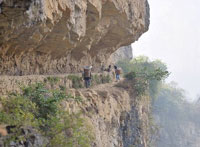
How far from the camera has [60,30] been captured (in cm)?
1389

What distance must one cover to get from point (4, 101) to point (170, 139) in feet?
148

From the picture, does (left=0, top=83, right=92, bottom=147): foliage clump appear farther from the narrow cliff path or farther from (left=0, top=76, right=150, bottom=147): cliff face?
(left=0, top=76, right=150, bottom=147): cliff face

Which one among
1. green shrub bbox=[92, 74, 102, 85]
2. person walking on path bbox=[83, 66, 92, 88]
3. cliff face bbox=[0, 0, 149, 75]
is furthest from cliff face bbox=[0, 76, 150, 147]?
cliff face bbox=[0, 0, 149, 75]

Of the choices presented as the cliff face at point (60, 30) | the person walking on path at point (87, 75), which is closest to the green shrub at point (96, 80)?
the cliff face at point (60, 30)

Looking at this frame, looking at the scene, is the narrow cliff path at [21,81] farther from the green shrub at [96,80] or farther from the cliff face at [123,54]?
the cliff face at [123,54]

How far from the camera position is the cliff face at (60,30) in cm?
961

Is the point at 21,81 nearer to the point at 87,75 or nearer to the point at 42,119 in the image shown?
the point at 42,119

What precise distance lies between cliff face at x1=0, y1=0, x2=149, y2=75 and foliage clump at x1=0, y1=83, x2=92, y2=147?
2235mm

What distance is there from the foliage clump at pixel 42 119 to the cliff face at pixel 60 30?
7.33ft

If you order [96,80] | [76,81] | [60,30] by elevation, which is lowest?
[76,81]

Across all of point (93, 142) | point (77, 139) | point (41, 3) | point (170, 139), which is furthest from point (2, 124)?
point (170, 139)

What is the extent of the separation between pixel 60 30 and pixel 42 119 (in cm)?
607

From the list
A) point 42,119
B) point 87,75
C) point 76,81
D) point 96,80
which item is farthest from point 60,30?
point 96,80

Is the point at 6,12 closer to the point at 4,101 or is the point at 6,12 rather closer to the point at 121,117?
the point at 4,101
